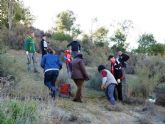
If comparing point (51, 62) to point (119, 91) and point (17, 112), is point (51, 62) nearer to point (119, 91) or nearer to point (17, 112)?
point (119, 91)

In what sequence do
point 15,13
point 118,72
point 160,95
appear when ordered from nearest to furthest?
1. point 118,72
2. point 160,95
3. point 15,13

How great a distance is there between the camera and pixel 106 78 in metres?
17.8

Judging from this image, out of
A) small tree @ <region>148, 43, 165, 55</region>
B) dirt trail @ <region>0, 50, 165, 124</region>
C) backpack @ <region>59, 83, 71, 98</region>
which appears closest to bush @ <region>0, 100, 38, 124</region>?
dirt trail @ <region>0, 50, 165, 124</region>

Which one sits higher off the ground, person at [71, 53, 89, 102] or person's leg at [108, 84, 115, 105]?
person at [71, 53, 89, 102]

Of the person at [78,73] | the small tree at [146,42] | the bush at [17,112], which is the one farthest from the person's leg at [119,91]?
the small tree at [146,42]

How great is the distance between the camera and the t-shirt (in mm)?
17688

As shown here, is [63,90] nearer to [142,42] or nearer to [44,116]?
[44,116]

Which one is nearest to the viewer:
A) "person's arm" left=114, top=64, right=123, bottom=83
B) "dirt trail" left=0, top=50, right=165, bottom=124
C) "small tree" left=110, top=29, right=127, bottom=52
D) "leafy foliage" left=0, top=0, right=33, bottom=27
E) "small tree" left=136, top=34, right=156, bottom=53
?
"dirt trail" left=0, top=50, right=165, bottom=124

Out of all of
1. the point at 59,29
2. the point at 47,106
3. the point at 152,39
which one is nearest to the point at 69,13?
the point at 59,29

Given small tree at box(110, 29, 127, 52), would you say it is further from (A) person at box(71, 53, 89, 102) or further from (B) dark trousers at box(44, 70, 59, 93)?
(B) dark trousers at box(44, 70, 59, 93)

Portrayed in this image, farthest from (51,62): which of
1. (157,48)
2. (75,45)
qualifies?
(157,48)

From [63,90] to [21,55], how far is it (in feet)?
35.4

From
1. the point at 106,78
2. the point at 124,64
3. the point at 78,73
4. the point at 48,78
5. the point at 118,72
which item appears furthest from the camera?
the point at 124,64

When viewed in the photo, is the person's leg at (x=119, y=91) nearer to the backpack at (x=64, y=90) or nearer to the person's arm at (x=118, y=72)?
the person's arm at (x=118, y=72)
